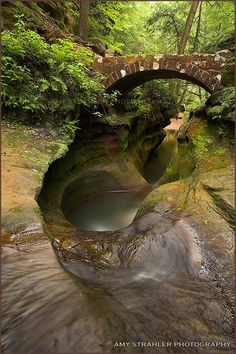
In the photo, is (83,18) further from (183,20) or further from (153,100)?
(183,20)

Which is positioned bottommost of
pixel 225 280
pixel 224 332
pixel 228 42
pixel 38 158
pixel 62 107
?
pixel 224 332

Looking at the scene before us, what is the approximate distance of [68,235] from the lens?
198 inches

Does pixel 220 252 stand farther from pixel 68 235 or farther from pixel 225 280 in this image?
pixel 68 235

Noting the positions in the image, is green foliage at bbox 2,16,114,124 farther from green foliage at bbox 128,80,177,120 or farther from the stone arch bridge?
green foliage at bbox 128,80,177,120

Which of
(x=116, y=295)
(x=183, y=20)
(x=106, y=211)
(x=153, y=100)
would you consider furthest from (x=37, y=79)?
(x=183, y=20)

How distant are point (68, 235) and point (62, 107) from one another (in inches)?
124

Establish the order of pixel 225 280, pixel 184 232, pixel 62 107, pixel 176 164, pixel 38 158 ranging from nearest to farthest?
pixel 225 280, pixel 184 232, pixel 38 158, pixel 62 107, pixel 176 164

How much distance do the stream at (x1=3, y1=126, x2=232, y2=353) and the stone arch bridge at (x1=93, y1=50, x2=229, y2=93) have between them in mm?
6159

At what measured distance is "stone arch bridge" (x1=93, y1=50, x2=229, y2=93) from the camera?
30.4ft

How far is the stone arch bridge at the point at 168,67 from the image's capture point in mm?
9273

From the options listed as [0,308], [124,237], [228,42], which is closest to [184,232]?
[124,237]

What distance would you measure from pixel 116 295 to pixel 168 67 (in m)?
8.22

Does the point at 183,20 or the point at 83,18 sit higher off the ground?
the point at 183,20

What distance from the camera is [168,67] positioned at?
9453 millimetres
